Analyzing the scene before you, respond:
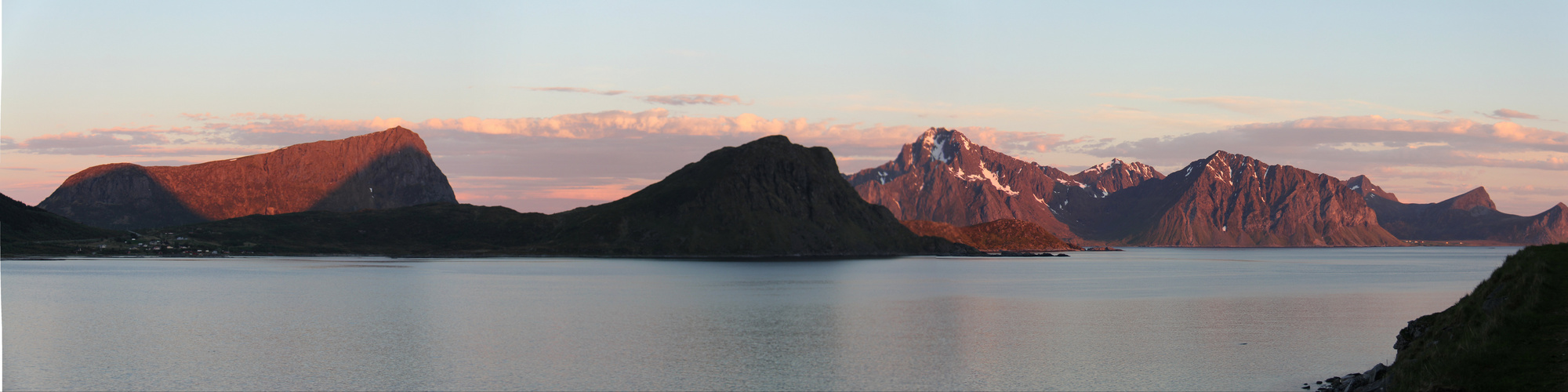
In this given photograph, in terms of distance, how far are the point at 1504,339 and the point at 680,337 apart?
4561 centimetres

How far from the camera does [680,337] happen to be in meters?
66.9

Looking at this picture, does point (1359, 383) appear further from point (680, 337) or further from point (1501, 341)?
point (680, 337)

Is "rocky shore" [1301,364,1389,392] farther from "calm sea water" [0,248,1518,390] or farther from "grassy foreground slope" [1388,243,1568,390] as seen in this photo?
"calm sea water" [0,248,1518,390]

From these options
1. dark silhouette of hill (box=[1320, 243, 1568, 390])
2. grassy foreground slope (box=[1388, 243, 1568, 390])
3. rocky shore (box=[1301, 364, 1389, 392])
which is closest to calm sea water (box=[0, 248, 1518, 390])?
rocky shore (box=[1301, 364, 1389, 392])

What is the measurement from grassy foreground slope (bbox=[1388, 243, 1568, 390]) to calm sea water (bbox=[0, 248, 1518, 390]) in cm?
743

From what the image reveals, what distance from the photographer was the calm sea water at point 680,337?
4791cm

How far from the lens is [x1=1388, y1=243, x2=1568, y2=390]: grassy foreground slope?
33188mm

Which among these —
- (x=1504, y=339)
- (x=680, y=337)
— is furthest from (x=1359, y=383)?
(x=680, y=337)

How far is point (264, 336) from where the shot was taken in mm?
64938

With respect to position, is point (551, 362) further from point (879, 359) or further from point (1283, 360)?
point (1283, 360)

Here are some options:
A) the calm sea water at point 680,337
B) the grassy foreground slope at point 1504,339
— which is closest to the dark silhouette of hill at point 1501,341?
the grassy foreground slope at point 1504,339

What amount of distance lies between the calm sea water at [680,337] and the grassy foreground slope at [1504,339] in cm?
743

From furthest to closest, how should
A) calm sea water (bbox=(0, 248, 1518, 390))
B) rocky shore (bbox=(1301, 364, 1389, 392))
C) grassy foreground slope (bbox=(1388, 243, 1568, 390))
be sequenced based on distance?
calm sea water (bbox=(0, 248, 1518, 390)) < rocky shore (bbox=(1301, 364, 1389, 392)) < grassy foreground slope (bbox=(1388, 243, 1568, 390))

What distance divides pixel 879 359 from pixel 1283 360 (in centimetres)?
2241
